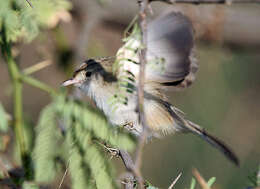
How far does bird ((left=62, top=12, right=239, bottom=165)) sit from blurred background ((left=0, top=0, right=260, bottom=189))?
120cm

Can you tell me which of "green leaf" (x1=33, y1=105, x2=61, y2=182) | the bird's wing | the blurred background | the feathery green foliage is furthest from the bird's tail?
the blurred background

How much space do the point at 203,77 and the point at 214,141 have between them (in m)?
4.59

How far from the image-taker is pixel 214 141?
265 centimetres

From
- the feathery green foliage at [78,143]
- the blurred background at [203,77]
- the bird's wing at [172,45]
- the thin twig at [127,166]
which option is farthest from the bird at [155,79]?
the blurred background at [203,77]

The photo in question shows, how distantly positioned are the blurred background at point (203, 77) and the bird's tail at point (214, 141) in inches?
67.2

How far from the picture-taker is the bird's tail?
2.29m

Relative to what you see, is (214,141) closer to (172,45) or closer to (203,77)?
(172,45)

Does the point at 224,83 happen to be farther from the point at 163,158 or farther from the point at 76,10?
the point at 76,10

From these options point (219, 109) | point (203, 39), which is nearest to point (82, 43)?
point (203, 39)

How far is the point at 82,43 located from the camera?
4.50 m

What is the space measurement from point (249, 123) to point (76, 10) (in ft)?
12.4

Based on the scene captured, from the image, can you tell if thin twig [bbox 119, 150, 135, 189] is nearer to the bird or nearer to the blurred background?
the bird

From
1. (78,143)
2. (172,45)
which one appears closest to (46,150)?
(78,143)

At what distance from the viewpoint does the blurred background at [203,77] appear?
4.93m
